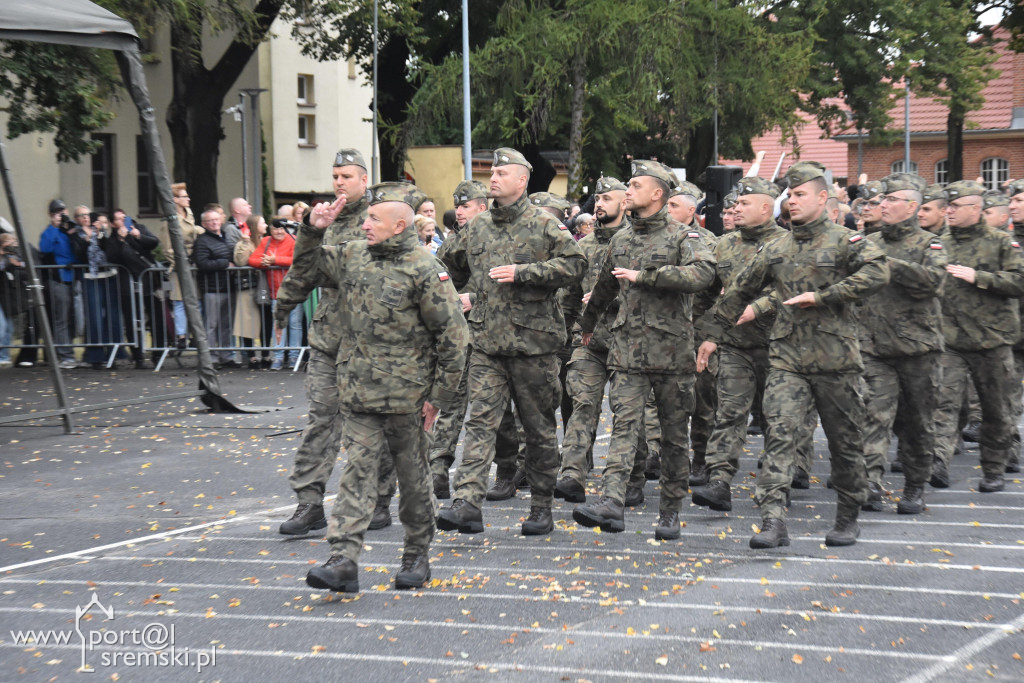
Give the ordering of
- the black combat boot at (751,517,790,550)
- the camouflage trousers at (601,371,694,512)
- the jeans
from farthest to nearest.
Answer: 1. the jeans
2. the camouflage trousers at (601,371,694,512)
3. the black combat boot at (751,517,790,550)

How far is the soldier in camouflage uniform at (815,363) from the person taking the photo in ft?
25.5

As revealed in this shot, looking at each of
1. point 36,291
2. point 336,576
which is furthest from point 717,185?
point 336,576

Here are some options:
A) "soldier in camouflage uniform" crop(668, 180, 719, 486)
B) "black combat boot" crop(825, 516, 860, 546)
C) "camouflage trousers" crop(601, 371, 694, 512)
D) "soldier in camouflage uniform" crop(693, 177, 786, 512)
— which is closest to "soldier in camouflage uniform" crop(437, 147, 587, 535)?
"camouflage trousers" crop(601, 371, 694, 512)

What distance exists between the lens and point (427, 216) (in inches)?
472

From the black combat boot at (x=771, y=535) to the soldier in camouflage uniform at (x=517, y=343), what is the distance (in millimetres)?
1269

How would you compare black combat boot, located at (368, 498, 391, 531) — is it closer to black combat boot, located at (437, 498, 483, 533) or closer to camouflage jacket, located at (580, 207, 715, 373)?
black combat boot, located at (437, 498, 483, 533)

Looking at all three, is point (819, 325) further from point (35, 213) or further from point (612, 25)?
point (35, 213)

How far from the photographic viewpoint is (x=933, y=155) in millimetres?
58281

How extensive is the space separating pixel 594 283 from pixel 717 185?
5820 millimetres

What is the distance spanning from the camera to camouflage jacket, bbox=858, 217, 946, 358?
29.6 ft

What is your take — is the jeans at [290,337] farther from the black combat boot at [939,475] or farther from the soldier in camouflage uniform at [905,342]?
the soldier in camouflage uniform at [905,342]

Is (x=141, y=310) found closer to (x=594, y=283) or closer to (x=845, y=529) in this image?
(x=594, y=283)

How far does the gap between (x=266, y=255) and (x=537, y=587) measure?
1075cm

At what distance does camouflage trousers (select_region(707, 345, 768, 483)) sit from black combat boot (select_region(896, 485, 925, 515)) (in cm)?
113
